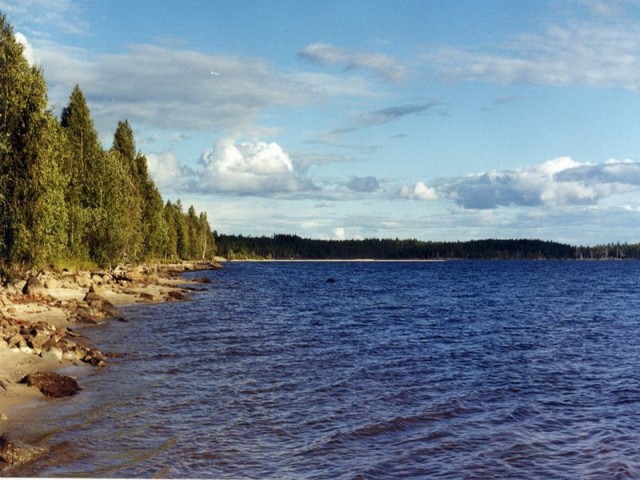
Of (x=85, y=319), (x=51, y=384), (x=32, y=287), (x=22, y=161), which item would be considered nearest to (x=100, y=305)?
(x=85, y=319)

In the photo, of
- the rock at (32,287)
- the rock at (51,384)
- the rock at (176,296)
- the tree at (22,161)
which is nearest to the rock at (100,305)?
the rock at (32,287)

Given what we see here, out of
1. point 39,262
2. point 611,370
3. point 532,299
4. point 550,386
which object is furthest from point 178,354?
point 532,299

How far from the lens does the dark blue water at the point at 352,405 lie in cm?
1557

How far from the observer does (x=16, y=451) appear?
48.0 feet

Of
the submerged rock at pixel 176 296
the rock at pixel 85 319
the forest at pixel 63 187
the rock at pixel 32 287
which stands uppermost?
the forest at pixel 63 187

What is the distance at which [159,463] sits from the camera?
49.8ft

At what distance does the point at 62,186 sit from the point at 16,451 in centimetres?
4591

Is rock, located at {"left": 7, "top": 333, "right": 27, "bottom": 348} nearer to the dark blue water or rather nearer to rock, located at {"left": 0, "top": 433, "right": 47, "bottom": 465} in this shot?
the dark blue water

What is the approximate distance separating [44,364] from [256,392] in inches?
373

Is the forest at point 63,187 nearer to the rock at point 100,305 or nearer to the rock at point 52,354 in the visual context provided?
the rock at point 100,305

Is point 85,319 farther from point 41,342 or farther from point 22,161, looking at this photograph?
point 41,342

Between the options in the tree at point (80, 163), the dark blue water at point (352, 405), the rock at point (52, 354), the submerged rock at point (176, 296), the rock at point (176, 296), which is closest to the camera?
the dark blue water at point (352, 405)

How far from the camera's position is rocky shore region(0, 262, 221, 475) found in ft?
59.6

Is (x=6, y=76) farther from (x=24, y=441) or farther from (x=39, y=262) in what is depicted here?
(x=24, y=441)
